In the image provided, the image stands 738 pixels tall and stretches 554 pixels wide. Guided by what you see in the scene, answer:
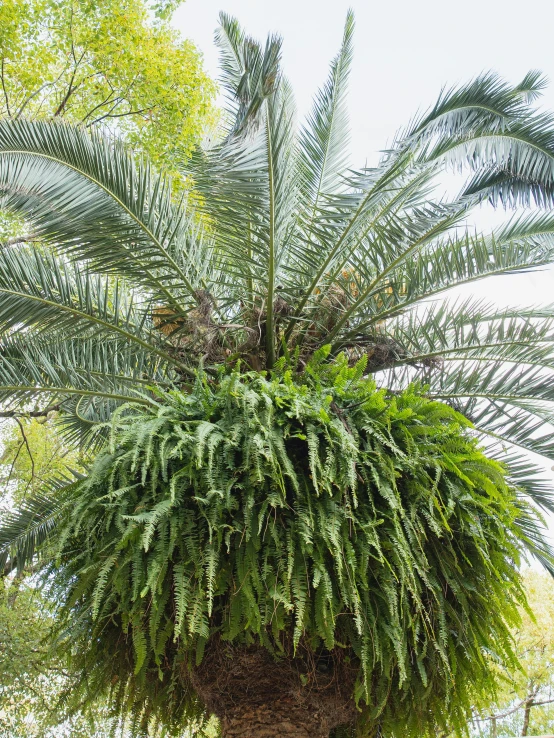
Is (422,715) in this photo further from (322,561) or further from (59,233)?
(59,233)

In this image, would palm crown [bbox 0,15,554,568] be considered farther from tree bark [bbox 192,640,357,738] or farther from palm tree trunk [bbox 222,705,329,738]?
palm tree trunk [bbox 222,705,329,738]

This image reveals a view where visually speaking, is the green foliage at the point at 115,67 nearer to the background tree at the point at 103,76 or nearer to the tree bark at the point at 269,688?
the background tree at the point at 103,76

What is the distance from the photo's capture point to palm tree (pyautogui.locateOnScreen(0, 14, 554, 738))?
2.79m

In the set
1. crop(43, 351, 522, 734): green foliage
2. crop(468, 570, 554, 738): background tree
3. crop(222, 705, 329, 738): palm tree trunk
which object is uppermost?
crop(468, 570, 554, 738): background tree

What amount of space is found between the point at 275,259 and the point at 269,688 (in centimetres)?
201

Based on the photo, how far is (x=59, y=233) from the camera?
12.1ft

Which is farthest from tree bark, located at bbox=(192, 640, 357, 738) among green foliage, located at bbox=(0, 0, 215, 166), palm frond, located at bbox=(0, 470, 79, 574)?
green foliage, located at bbox=(0, 0, 215, 166)

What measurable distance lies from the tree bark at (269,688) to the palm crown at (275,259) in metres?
1.23

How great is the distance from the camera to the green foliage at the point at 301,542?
8.80 feet

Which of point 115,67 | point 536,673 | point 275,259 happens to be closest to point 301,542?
point 275,259

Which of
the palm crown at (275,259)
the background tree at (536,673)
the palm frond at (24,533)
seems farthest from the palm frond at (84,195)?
the background tree at (536,673)

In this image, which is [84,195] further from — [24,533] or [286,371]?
[24,533]

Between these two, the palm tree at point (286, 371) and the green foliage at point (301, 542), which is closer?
the green foliage at point (301, 542)

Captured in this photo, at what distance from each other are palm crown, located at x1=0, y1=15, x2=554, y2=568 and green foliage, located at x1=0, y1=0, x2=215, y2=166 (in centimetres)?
364
